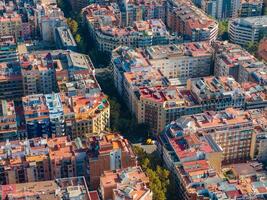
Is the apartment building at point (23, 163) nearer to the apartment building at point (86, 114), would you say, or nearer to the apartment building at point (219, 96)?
the apartment building at point (86, 114)

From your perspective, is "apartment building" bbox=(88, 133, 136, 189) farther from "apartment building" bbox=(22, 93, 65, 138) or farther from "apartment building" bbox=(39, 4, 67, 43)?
"apartment building" bbox=(39, 4, 67, 43)

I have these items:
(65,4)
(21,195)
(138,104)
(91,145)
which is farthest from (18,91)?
(65,4)

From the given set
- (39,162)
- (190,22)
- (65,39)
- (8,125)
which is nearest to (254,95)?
(190,22)

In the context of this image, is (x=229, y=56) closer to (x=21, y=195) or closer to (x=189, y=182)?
(x=189, y=182)

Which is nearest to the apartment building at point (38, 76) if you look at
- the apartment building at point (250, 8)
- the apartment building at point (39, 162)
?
the apartment building at point (39, 162)

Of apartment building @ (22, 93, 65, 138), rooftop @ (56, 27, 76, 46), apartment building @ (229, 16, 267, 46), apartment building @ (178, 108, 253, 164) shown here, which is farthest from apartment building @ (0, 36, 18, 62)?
apartment building @ (229, 16, 267, 46)

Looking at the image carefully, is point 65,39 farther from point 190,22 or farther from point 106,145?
point 106,145
